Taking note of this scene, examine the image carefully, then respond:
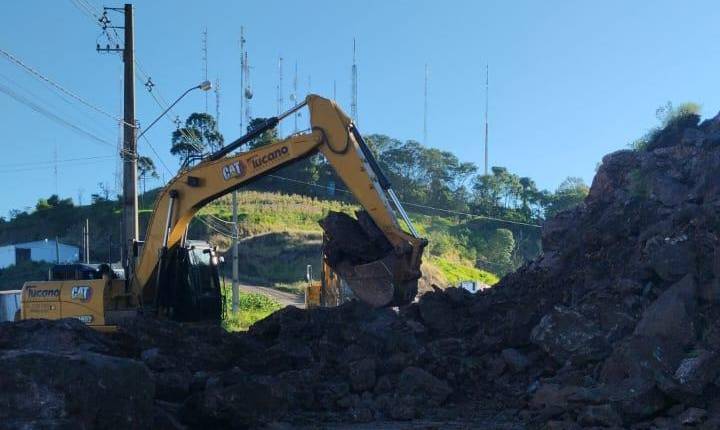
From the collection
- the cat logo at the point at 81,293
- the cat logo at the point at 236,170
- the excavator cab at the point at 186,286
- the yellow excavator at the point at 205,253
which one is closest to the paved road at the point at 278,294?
the excavator cab at the point at 186,286

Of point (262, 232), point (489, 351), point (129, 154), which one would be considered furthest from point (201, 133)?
point (489, 351)

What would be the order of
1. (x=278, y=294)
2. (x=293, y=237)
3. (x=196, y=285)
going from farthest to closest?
(x=293, y=237), (x=278, y=294), (x=196, y=285)

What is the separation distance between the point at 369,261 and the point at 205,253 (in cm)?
408

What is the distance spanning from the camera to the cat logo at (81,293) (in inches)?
545

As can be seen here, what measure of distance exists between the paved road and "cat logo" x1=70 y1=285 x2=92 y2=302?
2448cm

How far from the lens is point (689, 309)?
10.1 metres

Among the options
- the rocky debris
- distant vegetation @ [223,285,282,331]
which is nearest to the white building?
distant vegetation @ [223,285,282,331]

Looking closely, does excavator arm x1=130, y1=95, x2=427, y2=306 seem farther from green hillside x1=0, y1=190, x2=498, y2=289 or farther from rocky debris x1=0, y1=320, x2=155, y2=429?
green hillside x1=0, y1=190, x2=498, y2=289

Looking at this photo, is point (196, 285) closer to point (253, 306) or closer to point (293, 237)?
point (253, 306)

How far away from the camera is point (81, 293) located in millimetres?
13867

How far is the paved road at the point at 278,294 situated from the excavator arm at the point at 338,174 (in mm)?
23988

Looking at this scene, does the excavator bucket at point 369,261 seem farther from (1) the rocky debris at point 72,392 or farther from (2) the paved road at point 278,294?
(2) the paved road at point 278,294

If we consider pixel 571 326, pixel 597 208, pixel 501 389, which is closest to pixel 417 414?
pixel 501 389

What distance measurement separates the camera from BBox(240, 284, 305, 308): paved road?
1554 inches
